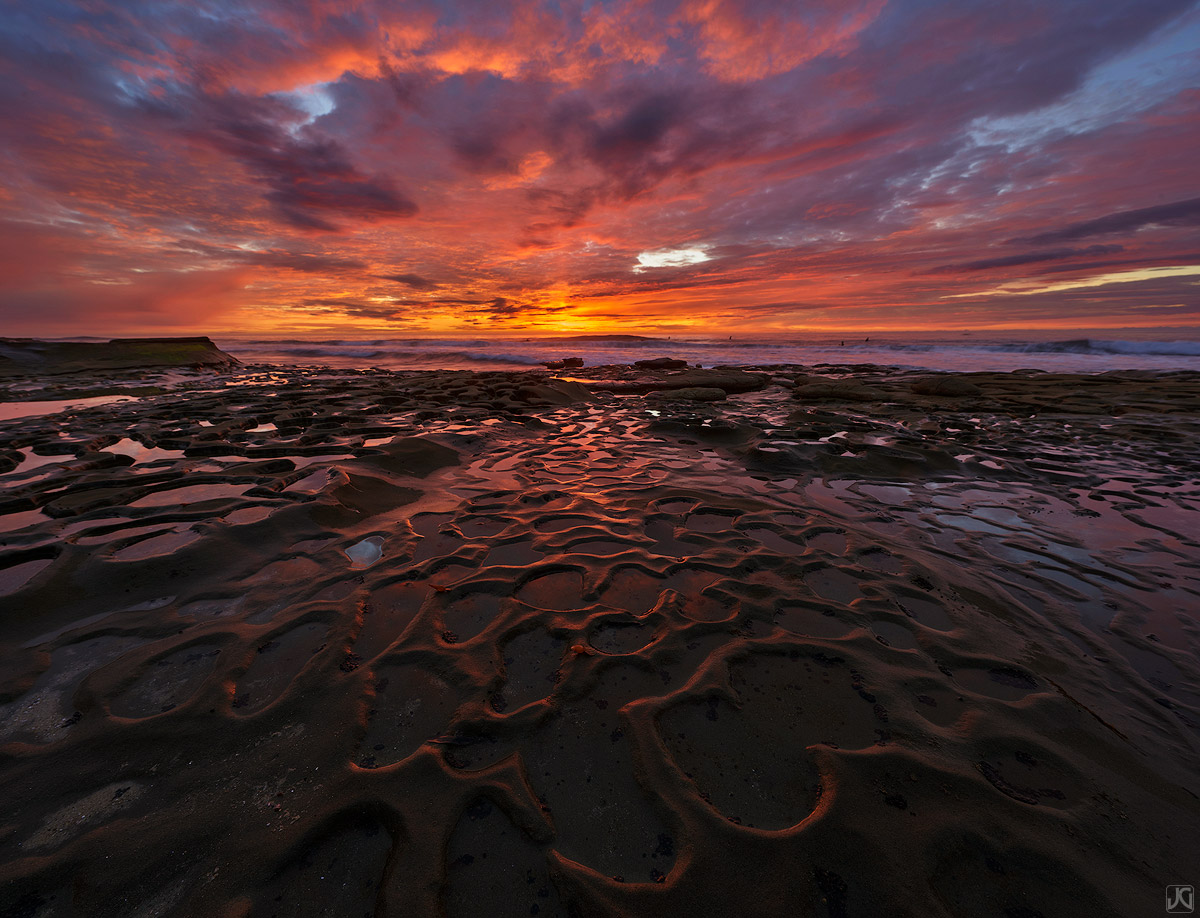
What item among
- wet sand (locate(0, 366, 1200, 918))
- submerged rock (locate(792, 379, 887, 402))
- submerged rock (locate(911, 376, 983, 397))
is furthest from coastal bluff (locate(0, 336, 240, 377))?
submerged rock (locate(911, 376, 983, 397))

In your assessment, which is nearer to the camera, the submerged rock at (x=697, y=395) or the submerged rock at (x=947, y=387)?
the submerged rock at (x=697, y=395)

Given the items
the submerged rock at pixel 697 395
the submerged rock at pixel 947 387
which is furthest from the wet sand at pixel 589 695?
the submerged rock at pixel 947 387

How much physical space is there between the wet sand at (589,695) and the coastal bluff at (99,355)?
691 inches

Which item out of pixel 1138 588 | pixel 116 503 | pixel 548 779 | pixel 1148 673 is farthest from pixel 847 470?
pixel 116 503

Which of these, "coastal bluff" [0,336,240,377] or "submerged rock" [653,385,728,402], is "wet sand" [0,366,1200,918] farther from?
"coastal bluff" [0,336,240,377]

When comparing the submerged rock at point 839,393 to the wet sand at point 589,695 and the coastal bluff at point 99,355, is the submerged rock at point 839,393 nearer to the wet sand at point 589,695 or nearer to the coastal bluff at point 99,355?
the wet sand at point 589,695

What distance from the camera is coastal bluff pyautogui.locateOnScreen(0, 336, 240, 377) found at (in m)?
15.6

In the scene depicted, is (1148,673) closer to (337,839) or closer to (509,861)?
(509,861)

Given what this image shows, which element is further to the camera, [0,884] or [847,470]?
[847,470]

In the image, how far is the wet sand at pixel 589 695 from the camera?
1521 millimetres

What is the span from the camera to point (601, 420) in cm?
956

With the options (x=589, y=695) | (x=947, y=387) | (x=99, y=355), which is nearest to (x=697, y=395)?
(x=947, y=387)

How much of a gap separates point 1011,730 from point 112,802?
400 cm

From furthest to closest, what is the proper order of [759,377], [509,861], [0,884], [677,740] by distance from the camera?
[759,377]
[677,740]
[509,861]
[0,884]
